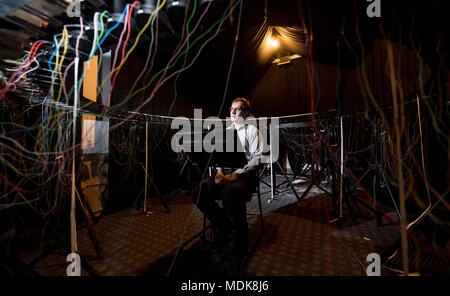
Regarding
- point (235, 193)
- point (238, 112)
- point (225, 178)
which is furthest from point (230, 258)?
point (238, 112)

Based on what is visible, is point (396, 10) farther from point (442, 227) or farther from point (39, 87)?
point (39, 87)

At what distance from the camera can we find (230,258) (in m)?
1.48

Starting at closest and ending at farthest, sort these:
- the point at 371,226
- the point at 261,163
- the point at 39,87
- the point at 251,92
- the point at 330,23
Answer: the point at 39,87 → the point at 261,163 → the point at 330,23 → the point at 371,226 → the point at 251,92

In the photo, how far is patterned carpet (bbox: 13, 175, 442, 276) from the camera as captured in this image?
136 cm

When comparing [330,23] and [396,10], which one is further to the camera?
[330,23]

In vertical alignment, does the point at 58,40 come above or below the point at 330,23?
below

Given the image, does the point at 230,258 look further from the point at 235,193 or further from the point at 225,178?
the point at 225,178

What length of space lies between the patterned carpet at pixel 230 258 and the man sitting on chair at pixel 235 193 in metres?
0.19

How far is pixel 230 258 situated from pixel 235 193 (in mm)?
515

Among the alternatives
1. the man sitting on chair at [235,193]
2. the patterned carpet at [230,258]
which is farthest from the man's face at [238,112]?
the patterned carpet at [230,258]

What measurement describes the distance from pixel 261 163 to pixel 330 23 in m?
1.54

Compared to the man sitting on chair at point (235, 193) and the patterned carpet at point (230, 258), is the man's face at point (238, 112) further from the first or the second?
the patterned carpet at point (230, 258)

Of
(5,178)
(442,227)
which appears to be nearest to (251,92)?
(442,227)

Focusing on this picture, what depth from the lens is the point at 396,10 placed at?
1.48 m
